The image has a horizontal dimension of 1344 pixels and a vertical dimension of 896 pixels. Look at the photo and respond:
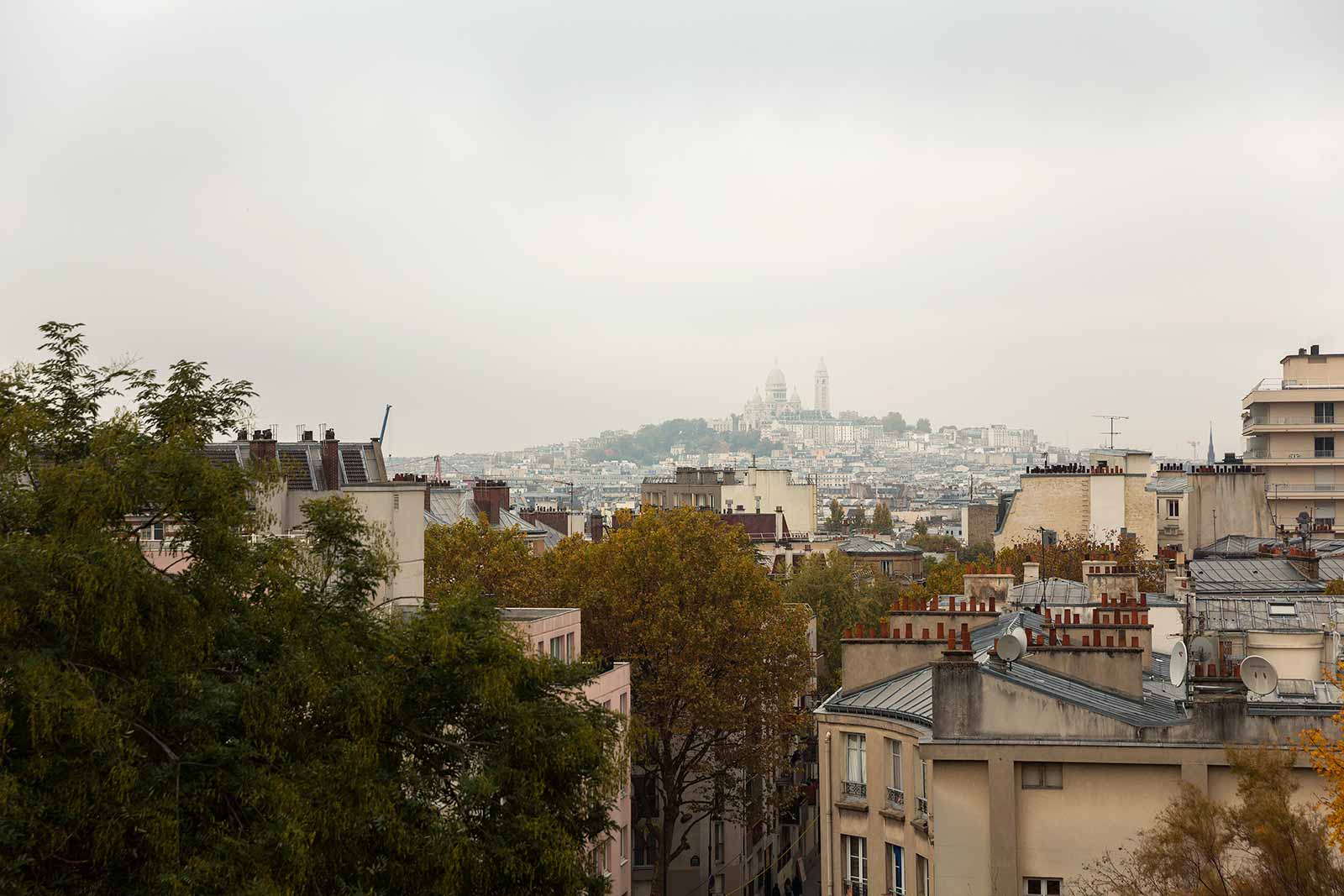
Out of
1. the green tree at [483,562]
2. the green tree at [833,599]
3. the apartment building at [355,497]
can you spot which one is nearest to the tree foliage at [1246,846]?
the apartment building at [355,497]

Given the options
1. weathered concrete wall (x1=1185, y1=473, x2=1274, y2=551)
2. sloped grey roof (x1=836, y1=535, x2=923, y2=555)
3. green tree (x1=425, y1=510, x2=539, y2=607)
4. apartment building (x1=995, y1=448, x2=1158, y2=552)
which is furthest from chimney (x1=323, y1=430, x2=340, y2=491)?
sloped grey roof (x1=836, y1=535, x2=923, y2=555)

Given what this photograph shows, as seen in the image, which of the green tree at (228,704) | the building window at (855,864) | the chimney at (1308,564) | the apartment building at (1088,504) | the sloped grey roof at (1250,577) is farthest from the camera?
the apartment building at (1088,504)

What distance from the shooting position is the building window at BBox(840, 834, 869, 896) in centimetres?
2630

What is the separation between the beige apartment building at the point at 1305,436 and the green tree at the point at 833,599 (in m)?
20.2

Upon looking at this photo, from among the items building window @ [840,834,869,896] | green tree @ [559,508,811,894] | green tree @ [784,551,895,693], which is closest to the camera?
building window @ [840,834,869,896]

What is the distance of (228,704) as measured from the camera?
51.6 ft

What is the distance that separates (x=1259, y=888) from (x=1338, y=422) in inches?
2706

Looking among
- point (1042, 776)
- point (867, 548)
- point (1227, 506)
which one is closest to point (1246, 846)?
point (1042, 776)

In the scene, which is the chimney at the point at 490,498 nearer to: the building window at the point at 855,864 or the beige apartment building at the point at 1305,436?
the beige apartment building at the point at 1305,436

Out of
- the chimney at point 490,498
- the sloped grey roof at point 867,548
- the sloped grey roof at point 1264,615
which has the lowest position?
the sloped grey roof at point 867,548

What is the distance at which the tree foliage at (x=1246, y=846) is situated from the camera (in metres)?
16.4

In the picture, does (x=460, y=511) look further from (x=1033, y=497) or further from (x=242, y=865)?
(x=242, y=865)

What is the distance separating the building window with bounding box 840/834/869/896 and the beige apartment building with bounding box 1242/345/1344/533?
194 ft

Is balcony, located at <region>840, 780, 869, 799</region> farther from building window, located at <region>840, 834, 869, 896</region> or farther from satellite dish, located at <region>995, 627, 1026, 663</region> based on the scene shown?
satellite dish, located at <region>995, 627, 1026, 663</region>
